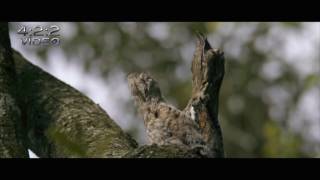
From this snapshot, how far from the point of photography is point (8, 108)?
3.89 metres

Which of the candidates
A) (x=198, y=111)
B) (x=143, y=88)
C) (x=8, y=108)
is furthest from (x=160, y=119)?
(x=8, y=108)

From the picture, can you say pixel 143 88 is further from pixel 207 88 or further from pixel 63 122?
pixel 63 122

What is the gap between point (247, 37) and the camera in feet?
44.9

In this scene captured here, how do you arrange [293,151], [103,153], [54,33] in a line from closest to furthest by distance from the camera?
[103,153]
[54,33]
[293,151]

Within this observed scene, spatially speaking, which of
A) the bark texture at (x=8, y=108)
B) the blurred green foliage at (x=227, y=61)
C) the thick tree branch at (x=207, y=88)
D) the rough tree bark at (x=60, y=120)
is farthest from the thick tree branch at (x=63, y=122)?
the blurred green foliage at (x=227, y=61)

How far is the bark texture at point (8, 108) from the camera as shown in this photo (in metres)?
3.62

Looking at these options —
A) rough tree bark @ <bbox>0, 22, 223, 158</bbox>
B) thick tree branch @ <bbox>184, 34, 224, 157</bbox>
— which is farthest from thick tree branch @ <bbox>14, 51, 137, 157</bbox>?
thick tree branch @ <bbox>184, 34, 224, 157</bbox>

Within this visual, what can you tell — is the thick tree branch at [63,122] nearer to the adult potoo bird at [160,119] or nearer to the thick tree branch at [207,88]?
the adult potoo bird at [160,119]

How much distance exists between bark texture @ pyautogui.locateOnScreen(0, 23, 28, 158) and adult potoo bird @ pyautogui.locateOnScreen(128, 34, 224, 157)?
702mm

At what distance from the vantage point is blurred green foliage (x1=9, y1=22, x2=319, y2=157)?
1314 cm

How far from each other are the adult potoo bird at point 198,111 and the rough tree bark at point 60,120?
1 centimetres
